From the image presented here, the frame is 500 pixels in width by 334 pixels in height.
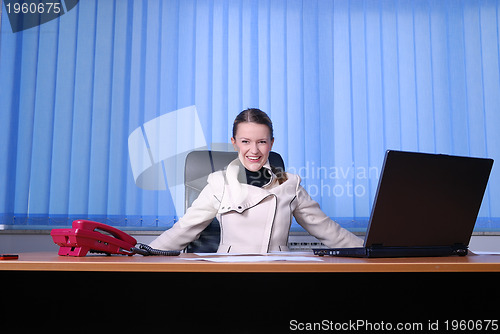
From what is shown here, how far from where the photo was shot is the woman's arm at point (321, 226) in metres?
1.61

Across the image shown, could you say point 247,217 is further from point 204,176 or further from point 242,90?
point 242,90

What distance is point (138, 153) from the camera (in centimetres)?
239

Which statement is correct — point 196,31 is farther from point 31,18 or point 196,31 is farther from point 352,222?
point 352,222

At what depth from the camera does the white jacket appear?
1.63m

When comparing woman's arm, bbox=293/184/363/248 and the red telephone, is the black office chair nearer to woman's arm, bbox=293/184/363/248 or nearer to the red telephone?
woman's arm, bbox=293/184/363/248

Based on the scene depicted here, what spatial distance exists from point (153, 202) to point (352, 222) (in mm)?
1047

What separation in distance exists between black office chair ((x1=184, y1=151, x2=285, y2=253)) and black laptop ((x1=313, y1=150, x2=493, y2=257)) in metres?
0.77

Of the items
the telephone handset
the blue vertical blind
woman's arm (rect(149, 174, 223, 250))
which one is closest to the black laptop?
the telephone handset

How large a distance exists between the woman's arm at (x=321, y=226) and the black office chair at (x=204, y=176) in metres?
0.17
